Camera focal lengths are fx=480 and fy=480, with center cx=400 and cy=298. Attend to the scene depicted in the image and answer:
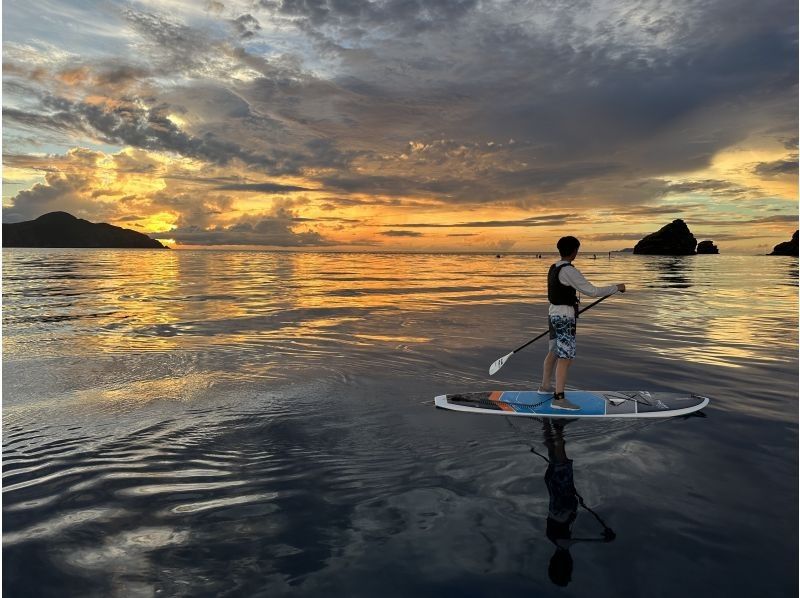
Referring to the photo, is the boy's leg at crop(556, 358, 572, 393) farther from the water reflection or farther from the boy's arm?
the water reflection

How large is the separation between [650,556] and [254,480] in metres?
4.58

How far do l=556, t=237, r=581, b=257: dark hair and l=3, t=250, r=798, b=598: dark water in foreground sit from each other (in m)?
3.15

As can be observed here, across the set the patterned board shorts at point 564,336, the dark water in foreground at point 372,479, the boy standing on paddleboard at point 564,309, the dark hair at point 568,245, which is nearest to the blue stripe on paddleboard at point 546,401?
the boy standing on paddleboard at point 564,309

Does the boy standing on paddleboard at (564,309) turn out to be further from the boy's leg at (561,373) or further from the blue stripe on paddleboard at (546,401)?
the blue stripe on paddleboard at (546,401)

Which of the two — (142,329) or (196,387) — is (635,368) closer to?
(196,387)

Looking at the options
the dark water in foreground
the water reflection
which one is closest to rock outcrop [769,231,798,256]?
the water reflection

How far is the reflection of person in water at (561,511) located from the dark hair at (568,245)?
347 cm

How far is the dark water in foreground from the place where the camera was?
4.50 meters

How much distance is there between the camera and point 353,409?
9.12 m

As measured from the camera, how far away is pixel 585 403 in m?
8.88

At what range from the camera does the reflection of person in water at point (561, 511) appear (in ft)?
15.0

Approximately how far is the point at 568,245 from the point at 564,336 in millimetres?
1689

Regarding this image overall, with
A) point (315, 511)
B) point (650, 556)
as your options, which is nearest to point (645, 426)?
point (650, 556)

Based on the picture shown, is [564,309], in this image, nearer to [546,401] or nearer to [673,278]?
[546,401]
